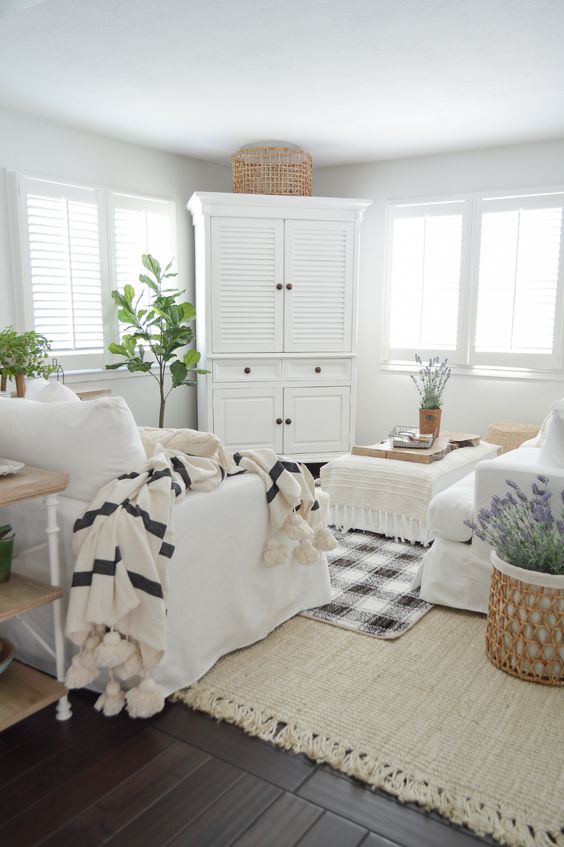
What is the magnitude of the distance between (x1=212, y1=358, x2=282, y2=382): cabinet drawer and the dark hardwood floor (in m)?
3.05

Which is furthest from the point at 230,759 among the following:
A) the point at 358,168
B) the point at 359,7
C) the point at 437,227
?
the point at 358,168

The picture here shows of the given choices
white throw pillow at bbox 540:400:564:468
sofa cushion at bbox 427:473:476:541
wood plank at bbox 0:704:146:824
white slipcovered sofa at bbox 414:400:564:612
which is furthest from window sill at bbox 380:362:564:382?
wood plank at bbox 0:704:146:824

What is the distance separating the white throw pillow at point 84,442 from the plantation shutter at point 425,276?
348 centimetres

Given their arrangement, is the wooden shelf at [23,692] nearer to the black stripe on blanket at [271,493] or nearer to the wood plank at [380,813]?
the wood plank at [380,813]

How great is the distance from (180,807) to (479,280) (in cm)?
417

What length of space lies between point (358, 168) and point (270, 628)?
13.2ft

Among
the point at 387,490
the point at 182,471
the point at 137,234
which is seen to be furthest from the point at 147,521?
the point at 137,234

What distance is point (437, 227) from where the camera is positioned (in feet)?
16.6

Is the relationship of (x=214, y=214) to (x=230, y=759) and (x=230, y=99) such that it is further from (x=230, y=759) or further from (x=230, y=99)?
(x=230, y=759)

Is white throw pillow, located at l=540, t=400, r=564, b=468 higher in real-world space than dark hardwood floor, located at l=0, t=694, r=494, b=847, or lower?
higher

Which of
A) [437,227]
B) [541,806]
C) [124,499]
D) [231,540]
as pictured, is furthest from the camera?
[437,227]

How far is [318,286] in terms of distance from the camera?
15.9 feet

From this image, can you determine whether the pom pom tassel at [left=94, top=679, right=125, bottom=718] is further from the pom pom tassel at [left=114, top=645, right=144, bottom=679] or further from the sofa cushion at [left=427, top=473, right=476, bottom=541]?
the sofa cushion at [left=427, top=473, right=476, bottom=541]

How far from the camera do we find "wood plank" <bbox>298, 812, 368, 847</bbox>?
4.99ft
